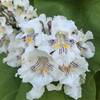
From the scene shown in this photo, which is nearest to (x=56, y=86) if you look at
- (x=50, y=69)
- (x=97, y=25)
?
(x=50, y=69)

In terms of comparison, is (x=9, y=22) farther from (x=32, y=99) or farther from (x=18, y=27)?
(x=32, y=99)

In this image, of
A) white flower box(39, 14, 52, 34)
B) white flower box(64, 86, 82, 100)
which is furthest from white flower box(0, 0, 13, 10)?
white flower box(64, 86, 82, 100)

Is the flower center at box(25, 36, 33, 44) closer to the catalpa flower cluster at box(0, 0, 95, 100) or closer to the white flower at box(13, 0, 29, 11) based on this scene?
the catalpa flower cluster at box(0, 0, 95, 100)

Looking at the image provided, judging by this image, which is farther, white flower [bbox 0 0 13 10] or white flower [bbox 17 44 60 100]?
white flower [bbox 0 0 13 10]

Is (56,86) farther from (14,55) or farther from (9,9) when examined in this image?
(9,9)

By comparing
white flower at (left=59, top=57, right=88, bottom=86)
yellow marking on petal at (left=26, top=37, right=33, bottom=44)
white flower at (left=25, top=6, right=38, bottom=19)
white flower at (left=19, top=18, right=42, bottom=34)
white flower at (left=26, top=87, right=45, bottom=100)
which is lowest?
white flower at (left=26, top=87, right=45, bottom=100)

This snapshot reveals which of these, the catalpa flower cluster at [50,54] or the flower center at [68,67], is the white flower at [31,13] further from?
the flower center at [68,67]

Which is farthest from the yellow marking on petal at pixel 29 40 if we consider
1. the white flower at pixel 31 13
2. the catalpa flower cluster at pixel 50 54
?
the white flower at pixel 31 13

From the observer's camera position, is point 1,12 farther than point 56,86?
Yes

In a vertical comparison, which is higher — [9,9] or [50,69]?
[9,9]
